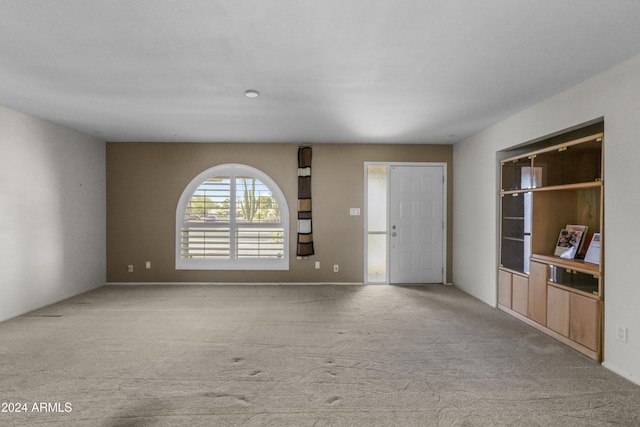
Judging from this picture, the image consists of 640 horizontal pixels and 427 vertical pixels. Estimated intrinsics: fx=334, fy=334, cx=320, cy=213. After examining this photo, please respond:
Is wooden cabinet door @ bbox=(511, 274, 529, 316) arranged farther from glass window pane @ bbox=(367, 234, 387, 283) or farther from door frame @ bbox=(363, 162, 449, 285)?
glass window pane @ bbox=(367, 234, 387, 283)

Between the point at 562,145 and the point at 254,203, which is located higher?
the point at 562,145

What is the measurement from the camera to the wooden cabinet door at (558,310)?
3.26 metres

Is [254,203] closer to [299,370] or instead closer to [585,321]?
[299,370]

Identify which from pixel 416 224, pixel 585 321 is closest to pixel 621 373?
pixel 585 321

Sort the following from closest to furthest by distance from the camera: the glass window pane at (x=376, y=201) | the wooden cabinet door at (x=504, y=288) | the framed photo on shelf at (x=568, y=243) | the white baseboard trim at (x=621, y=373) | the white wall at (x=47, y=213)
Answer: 1. the white baseboard trim at (x=621, y=373)
2. the framed photo on shelf at (x=568, y=243)
3. the white wall at (x=47, y=213)
4. the wooden cabinet door at (x=504, y=288)
5. the glass window pane at (x=376, y=201)

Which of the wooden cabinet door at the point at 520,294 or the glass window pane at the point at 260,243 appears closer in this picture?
the wooden cabinet door at the point at 520,294

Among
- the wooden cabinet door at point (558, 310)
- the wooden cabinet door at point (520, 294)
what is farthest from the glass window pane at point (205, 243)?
the wooden cabinet door at point (558, 310)

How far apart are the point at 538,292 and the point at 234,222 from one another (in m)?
4.53

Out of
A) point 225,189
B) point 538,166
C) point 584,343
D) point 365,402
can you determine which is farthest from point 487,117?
point 225,189

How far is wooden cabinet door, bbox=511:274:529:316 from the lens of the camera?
3.88 metres

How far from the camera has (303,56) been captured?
2.55m

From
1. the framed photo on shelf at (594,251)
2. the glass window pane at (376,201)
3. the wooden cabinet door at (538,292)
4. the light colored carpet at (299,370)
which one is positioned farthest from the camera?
the glass window pane at (376,201)

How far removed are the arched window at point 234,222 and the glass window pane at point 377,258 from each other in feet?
4.88

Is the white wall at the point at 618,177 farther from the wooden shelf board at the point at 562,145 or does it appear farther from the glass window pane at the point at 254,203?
the glass window pane at the point at 254,203
